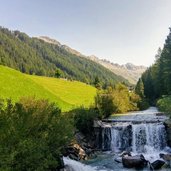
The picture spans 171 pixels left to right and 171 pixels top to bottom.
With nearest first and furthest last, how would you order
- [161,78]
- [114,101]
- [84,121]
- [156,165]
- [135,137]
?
[156,165]
[135,137]
[84,121]
[114,101]
[161,78]

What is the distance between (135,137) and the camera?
38.4 m

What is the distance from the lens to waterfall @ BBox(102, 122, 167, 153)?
122 feet

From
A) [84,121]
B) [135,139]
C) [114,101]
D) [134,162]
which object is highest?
[114,101]

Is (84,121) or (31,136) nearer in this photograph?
(31,136)

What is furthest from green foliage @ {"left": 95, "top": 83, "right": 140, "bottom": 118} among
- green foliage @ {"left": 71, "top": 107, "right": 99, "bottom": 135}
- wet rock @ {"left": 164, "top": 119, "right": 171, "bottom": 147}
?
wet rock @ {"left": 164, "top": 119, "right": 171, "bottom": 147}

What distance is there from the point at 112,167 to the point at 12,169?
1421 centimetres

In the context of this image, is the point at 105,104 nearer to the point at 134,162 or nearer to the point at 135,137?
the point at 135,137

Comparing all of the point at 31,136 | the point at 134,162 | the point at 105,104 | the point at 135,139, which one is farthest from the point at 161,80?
the point at 31,136

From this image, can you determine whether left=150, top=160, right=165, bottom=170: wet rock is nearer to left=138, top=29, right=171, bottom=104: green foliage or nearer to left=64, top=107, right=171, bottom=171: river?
left=64, top=107, right=171, bottom=171: river

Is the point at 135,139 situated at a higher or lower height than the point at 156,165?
higher

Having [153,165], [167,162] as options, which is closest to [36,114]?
[153,165]

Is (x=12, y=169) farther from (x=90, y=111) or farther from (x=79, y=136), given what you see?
(x=90, y=111)

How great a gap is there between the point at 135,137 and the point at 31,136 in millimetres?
20829

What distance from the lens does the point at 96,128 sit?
40469 mm
